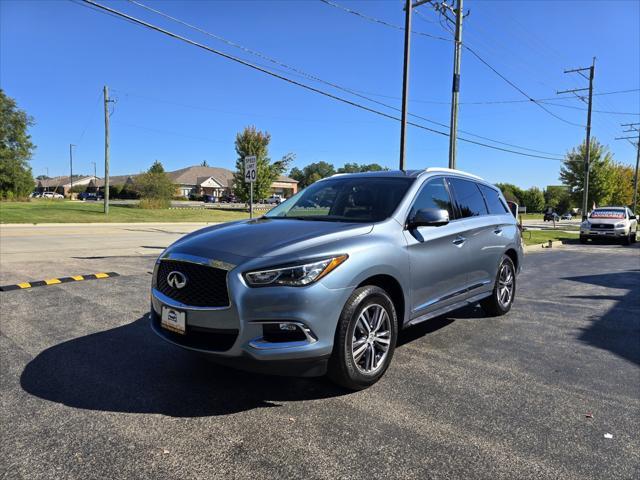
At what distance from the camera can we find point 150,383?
3818mm

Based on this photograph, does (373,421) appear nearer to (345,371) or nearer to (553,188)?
(345,371)

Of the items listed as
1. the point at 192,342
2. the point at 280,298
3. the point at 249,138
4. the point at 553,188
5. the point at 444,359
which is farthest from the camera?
the point at 553,188

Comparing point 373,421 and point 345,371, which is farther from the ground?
point 345,371

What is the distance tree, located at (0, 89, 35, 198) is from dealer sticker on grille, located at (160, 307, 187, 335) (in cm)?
6063

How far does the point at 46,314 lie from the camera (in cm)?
586

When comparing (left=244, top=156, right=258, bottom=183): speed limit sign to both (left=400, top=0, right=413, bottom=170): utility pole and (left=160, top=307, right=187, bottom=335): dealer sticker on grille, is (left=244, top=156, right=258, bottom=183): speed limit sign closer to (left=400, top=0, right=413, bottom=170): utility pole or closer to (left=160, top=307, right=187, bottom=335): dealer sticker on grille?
(left=400, top=0, right=413, bottom=170): utility pole

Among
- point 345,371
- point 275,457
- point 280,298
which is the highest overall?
point 280,298

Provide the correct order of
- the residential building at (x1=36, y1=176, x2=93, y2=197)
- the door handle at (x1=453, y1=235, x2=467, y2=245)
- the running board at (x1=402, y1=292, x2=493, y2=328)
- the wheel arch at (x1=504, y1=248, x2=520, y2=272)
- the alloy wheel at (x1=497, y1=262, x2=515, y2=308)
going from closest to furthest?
1. the running board at (x1=402, y1=292, x2=493, y2=328)
2. the door handle at (x1=453, y1=235, x2=467, y2=245)
3. the alloy wheel at (x1=497, y1=262, x2=515, y2=308)
4. the wheel arch at (x1=504, y1=248, x2=520, y2=272)
5. the residential building at (x1=36, y1=176, x2=93, y2=197)

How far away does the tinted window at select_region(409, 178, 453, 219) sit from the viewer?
4.59 meters

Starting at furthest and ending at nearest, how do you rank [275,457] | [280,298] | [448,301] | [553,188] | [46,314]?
1. [553,188]
2. [46,314]
3. [448,301]
4. [280,298]
5. [275,457]

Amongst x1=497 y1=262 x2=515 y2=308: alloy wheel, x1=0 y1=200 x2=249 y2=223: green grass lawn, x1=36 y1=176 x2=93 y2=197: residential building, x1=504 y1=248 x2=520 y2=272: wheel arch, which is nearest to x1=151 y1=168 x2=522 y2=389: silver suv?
x1=497 y1=262 x2=515 y2=308: alloy wheel

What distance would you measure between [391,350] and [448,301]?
123 cm

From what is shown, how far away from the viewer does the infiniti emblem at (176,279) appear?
11.5ft

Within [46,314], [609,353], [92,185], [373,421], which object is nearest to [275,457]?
[373,421]
